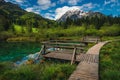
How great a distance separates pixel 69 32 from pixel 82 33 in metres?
7.29

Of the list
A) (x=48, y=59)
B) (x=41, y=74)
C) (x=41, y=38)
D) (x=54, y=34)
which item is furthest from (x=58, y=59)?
(x=54, y=34)

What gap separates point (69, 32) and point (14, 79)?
216 ft

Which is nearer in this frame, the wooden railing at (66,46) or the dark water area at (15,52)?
the wooden railing at (66,46)

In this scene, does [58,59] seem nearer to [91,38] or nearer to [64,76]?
[64,76]

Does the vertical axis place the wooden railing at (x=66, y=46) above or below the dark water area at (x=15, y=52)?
above

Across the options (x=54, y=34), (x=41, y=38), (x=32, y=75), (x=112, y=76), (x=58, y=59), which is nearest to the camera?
(x=112, y=76)

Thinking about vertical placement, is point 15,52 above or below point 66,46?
below

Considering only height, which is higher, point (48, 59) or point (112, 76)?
point (112, 76)

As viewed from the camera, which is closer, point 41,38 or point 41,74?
point 41,74

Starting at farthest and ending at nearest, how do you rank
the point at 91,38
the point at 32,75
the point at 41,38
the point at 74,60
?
the point at 41,38 < the point at 91,38 < the point at 74,60 < the point at 32,75

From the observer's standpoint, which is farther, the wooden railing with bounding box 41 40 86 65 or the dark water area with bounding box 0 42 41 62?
the dark water area with bounding box 0 42 41 62

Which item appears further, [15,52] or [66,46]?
[15,52]

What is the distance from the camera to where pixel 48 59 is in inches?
620

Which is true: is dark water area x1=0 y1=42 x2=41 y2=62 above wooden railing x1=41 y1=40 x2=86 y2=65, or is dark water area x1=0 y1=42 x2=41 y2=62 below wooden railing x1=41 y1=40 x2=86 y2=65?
below
